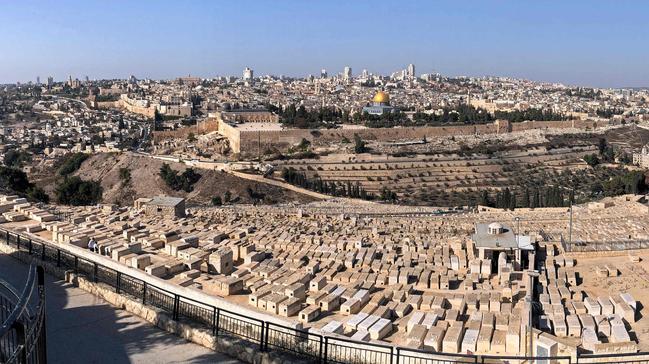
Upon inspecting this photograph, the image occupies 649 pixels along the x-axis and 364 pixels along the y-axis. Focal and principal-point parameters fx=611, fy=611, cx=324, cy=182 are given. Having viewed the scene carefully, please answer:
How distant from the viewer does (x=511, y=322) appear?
8.31 meters

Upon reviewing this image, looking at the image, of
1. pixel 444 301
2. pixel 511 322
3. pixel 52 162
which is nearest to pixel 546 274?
pixel 444 301

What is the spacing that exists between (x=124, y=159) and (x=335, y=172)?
46.7 feet

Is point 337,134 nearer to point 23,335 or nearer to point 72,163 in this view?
point 72,163

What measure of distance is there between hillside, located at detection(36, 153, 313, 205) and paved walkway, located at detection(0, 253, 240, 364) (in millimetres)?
24598

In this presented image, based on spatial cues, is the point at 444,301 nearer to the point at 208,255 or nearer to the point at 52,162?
the point at 208,255

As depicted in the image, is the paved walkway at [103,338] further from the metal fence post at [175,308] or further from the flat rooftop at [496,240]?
the flat rooftop at [496,240]

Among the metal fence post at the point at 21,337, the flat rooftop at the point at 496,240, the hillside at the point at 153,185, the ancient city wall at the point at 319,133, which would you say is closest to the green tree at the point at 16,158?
the hillside at the point at 153,185

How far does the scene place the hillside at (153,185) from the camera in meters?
32.2

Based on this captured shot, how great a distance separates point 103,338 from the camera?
5500mm

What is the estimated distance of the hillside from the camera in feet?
106

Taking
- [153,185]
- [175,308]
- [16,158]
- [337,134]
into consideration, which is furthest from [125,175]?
[175,308]

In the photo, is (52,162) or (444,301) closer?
(444,301)

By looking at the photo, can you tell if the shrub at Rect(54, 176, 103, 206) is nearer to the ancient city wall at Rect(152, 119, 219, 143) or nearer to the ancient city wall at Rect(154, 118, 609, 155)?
the ancient city wall at Rect(154, 118, 609, 155)

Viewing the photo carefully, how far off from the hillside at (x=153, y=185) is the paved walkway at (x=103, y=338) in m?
24.6
